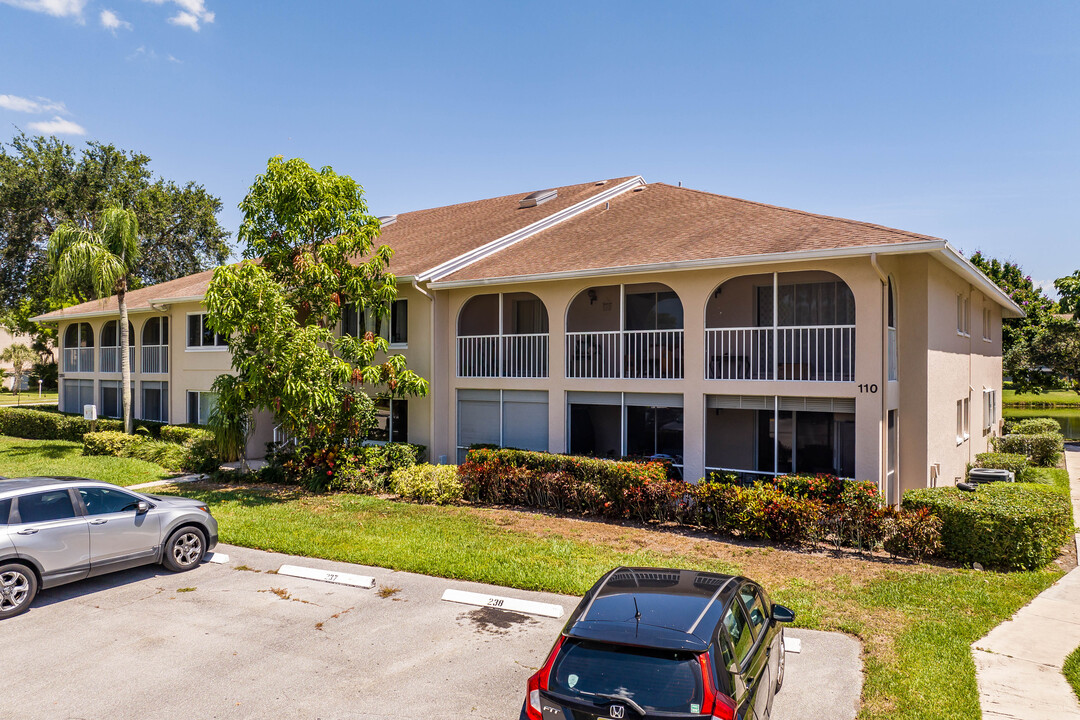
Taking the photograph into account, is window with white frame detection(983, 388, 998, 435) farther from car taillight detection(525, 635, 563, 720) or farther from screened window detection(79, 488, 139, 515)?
screened window detection(79, 488, 139, 515)

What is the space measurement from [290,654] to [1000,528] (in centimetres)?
986

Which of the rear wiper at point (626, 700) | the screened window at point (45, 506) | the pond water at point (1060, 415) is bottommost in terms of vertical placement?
the pond water at point (1060, 415)

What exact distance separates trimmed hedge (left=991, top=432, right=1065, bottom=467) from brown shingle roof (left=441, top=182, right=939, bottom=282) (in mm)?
11979

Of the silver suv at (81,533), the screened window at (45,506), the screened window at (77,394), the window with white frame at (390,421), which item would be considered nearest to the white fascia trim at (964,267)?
the window with white frame at (390,421)

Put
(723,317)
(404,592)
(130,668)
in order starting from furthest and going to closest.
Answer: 1. (723,317)
2. (404,592)
3. (130,668)

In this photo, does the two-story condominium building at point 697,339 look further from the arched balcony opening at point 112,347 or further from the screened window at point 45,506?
the screened window at point 45,506

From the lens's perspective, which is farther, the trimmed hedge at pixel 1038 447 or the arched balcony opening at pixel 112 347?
the arched balcony opening at pixel 112 347

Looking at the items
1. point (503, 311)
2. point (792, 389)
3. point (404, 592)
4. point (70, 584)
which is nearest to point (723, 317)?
point (792, 389)

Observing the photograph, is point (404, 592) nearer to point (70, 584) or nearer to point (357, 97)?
A: point (70, 584)

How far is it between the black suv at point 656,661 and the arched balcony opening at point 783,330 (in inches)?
351

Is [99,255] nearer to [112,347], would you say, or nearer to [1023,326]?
[112,347]

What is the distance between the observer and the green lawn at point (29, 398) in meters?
47.7

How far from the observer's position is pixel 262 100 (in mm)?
20156

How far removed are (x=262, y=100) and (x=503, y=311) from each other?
985cm
